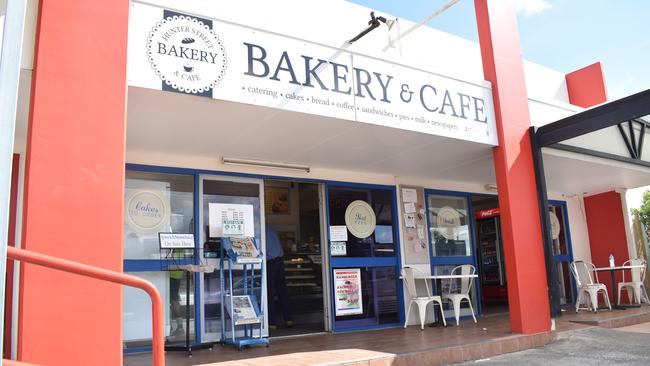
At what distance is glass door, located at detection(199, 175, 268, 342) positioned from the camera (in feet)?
19.5

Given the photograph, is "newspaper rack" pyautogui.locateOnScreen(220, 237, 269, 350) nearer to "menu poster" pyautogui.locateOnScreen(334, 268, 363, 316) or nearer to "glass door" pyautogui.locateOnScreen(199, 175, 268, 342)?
"glass door" pyautogui.locateOnScreen(199, 175, 268, 342)

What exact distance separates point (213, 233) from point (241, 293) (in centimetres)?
81

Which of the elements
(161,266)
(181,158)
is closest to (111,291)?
(161,266)

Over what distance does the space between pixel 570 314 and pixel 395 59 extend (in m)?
5.50

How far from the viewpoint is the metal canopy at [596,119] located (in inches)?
222

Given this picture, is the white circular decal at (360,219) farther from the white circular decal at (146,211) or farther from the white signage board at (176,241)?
the white circular decal at (146,211)

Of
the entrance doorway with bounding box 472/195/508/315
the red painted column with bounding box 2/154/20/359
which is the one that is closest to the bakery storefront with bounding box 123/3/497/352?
the red painted column with bounding box 2/154/20/359

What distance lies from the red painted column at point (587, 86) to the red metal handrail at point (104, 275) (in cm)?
977

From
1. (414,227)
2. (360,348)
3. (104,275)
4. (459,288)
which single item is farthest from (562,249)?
(104,275)

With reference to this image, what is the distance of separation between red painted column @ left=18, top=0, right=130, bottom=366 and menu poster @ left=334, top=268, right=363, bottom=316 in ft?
13.1

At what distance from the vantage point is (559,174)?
8461 mm

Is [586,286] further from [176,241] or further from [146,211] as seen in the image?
[146,211]

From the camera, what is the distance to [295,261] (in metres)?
Result: 9.30

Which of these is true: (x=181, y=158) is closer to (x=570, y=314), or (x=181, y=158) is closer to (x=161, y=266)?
(x=161, y=266)
